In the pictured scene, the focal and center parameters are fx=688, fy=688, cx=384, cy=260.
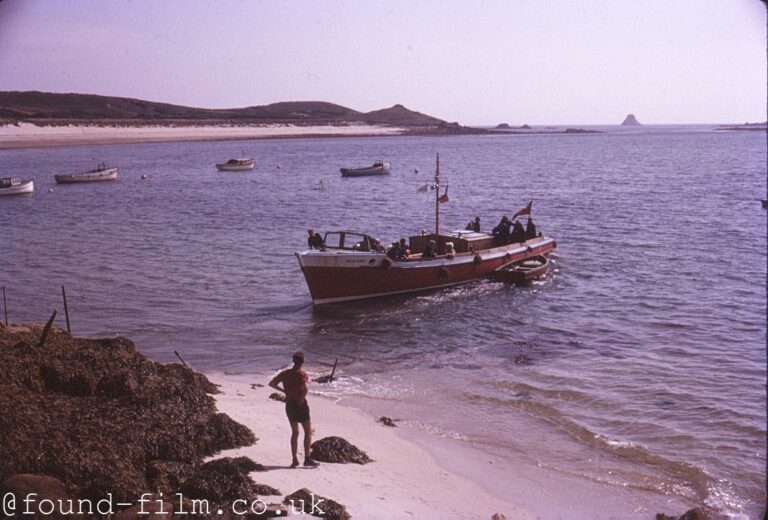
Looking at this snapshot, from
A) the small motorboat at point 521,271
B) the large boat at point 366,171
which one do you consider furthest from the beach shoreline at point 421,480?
the large boat at point 366,171

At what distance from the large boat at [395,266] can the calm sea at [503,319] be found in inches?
21.2

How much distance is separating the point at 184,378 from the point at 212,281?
48.9 ft

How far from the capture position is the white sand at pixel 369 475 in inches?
369

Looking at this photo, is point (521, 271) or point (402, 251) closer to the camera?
point (402, 251)

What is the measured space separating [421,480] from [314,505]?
9.09 feet

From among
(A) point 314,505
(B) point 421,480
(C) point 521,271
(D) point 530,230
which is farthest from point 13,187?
(A) point 314,505

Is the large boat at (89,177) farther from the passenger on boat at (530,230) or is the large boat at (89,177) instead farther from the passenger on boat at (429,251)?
the passenger on boat at (429,251)

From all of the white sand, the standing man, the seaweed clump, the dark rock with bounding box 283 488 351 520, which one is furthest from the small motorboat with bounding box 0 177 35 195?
the dark rock with bounding box 283 488 351 520

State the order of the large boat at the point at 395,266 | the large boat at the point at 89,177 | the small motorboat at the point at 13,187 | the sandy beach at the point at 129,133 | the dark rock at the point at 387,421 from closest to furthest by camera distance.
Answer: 1. the dark rock at the point at 387,421
2. the large boat at the point at 395,266
3. the small motorboat at the point at 13,187
4. the large boat at the point at 89,177
5. the sandy beach at the point at 129,133

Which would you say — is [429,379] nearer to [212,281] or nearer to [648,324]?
[648,324]

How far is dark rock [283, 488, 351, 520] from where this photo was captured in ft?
27.8

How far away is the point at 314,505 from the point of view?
853 cm

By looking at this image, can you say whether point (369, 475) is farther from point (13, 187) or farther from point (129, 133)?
point (129, 133)

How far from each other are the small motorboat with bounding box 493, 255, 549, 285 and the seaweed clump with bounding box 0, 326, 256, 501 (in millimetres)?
16953
